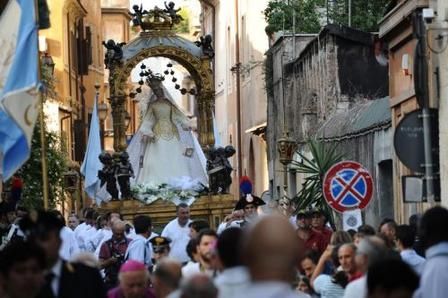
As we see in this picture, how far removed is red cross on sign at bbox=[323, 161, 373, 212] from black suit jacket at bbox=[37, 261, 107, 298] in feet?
31.1

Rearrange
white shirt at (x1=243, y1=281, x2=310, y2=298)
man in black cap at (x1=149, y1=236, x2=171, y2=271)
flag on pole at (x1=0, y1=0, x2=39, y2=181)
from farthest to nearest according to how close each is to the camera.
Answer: man in black cap at (x1=149, y1=236, x2=171, y2=271), flag on pole at (x1=0, y1=0, x2=39, y2=181), white shirt at (x1=243, y1=281, x2=310, y2=298)

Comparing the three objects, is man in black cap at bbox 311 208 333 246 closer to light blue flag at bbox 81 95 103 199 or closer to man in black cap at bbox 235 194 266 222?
man in black cap at bbox 235 194 266 222

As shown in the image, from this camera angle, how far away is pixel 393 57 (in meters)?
27.9

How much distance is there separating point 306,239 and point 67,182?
2508 centimetres

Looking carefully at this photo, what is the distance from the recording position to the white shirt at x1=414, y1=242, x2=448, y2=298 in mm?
9500

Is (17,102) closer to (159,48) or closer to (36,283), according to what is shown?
(36,283)

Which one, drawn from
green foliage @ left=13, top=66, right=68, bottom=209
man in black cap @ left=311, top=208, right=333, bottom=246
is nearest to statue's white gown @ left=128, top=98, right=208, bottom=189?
green foliage @ left=13, top=66, right=68, bottom=209

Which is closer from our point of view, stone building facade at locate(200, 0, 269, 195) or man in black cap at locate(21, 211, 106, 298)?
man in black cap at locate(21, 211, 106, 298)

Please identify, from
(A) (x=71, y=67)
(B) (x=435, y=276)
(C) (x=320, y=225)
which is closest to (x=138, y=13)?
(C) (x=320, y=225)

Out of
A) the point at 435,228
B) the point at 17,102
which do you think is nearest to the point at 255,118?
the point at 17,102

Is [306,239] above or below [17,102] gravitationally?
below

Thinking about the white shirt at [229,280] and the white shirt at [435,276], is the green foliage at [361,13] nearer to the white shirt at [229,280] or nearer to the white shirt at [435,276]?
the white shirt at [435,276]

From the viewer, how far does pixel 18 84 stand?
14211 mm

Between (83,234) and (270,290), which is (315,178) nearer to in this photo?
(83,234)
